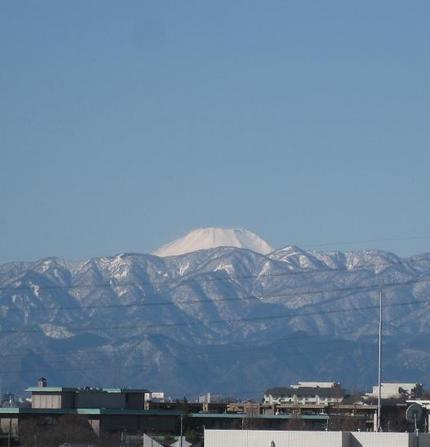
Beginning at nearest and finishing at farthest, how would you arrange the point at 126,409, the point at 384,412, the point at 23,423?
the point at 23,423
the point at 126,409
the point at 384,412

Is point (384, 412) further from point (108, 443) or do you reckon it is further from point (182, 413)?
point (108, 443)

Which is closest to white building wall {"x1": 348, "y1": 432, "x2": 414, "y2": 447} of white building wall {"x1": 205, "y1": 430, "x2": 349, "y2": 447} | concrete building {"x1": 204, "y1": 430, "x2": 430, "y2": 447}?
concrete building {"x1": 204, "y1": 430, "x2": 430, "y2": 447}

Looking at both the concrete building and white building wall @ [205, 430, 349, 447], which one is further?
white building wall @ [205, 430, 349, 447]

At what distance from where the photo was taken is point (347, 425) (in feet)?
549

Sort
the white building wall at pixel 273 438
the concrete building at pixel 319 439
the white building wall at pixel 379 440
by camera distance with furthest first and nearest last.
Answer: the white building wall at pixel 273 438 → the concrete building at pixel 319 439 → the white building wall at pixel 379 440

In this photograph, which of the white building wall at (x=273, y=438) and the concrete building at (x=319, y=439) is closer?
the concrete building at (x=319, y=439)

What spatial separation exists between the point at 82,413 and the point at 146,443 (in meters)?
53.5

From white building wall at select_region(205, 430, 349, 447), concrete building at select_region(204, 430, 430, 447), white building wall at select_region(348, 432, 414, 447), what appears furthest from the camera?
white building wall at select_region(205, 430, 349, 447)

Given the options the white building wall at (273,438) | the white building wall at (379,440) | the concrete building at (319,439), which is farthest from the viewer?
the white building wall at (273,438)

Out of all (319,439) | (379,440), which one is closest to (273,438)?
(319,439)

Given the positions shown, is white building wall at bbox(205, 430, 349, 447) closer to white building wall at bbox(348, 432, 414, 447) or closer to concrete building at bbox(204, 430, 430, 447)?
concrete building at bbox(204, 430, 430, 447)

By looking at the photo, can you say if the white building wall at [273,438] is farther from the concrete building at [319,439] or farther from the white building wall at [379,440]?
the white building wall at [379,440]

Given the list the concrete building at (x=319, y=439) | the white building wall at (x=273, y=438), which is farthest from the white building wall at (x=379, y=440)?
the white building wall at (x=273, y=438)

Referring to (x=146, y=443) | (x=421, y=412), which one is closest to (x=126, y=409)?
(x=146, y=443)
